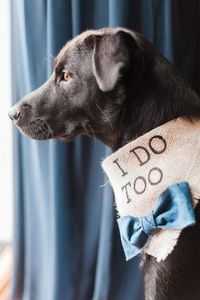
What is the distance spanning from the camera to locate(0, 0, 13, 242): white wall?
1769 mm

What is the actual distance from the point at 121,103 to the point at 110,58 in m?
0.16

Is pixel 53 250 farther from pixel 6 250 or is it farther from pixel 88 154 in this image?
pixel 6 250

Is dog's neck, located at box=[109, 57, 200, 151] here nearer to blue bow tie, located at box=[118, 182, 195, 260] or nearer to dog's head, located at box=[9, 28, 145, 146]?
dog's head, located at box=[9, 28, 145, 146]

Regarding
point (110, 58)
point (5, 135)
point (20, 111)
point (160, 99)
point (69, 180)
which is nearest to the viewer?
point (110, 58)

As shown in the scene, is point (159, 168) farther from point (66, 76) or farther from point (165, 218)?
point (66, 76)

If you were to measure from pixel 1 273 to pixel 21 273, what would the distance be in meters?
0.17

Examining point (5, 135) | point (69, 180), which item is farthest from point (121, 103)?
point (5, 135)

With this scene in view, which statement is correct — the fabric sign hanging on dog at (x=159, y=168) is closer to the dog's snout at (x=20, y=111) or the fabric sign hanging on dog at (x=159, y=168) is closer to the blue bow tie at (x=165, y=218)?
the blue bow tie at (x=165, y=218)

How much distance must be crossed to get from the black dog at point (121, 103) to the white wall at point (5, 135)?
0.62 meters

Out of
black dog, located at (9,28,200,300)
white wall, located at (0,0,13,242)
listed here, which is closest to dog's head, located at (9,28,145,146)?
black dog, located at (9,28,200,300)

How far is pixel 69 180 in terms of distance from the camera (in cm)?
149

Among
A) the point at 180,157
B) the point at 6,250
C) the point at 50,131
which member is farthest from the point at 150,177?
the point at 6,250

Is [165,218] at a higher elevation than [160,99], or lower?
lower

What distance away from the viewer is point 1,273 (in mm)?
1827
